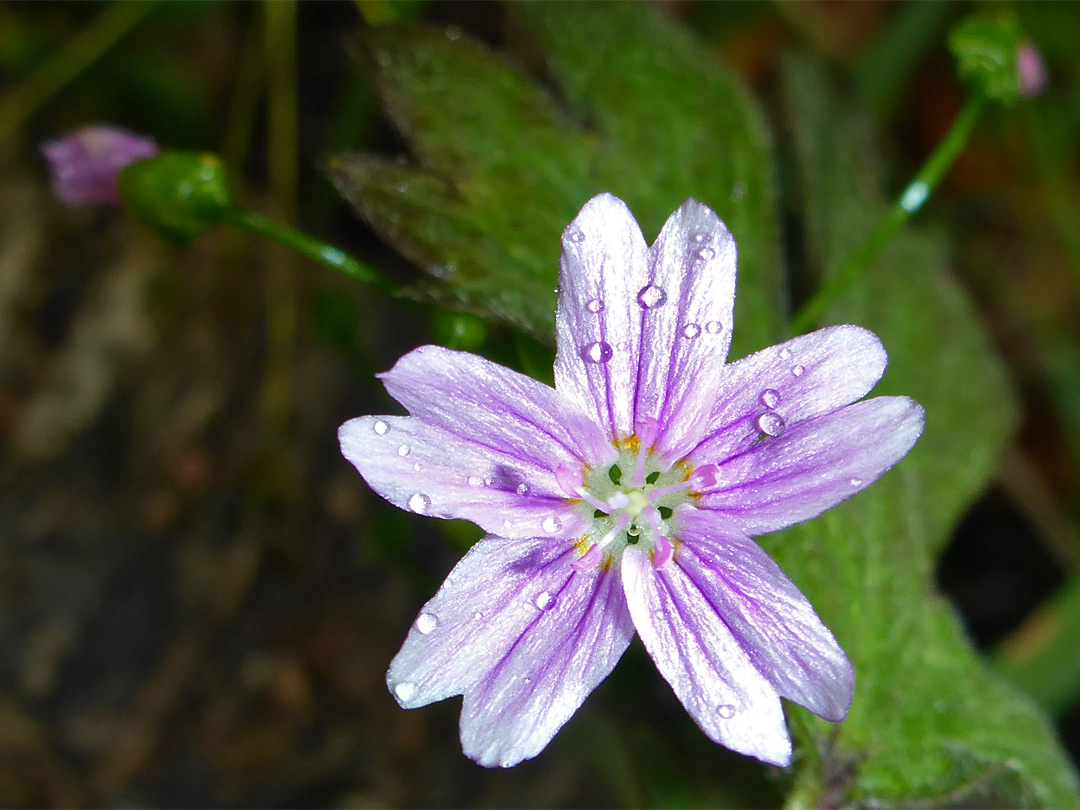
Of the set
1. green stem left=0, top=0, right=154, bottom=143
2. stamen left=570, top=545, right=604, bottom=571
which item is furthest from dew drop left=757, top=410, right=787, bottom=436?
green stem left=0, top=0, right=154, bottom=143

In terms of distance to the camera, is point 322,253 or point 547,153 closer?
point 322,253

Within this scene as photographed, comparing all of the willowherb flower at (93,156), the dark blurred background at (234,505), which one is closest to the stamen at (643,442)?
the dark blurred background at (234,505)

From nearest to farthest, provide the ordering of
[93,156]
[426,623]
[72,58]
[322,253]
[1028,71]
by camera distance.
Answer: [426,623], [322,253], [93,156], [1028,71], [72,58]

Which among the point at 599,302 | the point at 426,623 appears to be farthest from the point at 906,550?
the point at 426,623

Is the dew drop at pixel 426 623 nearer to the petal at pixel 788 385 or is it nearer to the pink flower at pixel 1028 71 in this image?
the petal at pixel 788 385

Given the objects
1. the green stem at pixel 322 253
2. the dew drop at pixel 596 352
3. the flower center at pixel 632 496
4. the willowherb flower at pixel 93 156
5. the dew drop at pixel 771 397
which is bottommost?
the flower center at pixel 632 496

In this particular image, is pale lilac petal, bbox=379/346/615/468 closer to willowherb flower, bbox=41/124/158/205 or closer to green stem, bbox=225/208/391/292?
green stem, bbox=225/208/391/292

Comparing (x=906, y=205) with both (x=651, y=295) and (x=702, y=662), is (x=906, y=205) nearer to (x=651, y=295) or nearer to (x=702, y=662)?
(x=651, y=295)
